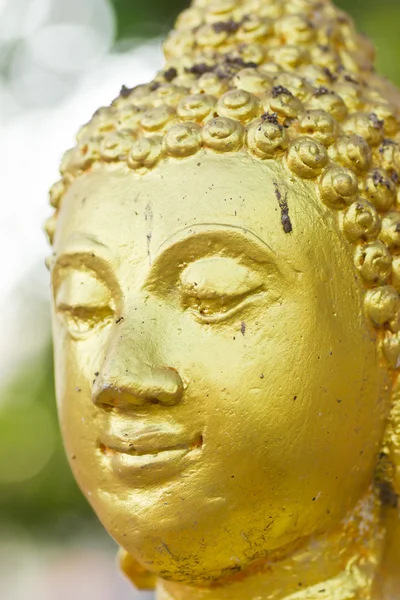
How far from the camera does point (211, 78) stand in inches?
58.7

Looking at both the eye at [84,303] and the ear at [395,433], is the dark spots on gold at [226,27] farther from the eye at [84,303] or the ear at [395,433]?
the ear at [395,433]

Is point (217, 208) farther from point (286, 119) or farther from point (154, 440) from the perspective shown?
point (154, 440)

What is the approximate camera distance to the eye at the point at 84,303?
141 cm

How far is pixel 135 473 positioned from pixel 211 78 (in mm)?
804

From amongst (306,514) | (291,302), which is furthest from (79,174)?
(306,514)

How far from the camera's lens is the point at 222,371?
1.29 meters

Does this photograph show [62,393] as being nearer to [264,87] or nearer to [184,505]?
[184,505]

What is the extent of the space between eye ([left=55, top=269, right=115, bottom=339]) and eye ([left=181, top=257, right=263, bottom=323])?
6.9 inches

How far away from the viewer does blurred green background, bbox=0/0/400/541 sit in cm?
464

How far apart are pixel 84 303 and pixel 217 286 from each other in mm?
284

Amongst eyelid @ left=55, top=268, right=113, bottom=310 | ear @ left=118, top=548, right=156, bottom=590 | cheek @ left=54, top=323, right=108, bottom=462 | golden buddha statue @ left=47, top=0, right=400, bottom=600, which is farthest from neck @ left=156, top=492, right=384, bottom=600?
eyelid @ left=55, top=268, right=113, bottom=310

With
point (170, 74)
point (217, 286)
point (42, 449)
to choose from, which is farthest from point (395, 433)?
point (42, 449)

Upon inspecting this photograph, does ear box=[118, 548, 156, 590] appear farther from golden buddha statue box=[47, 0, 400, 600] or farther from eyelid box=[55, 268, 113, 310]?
eyelid box=[55, 268, 113, 310]

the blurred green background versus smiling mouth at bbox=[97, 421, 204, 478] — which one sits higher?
smiling mouth at bbox=[97, 421, 204, 478]
